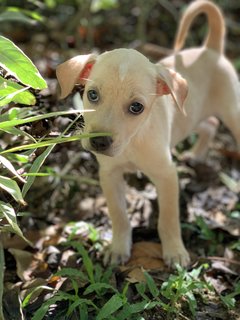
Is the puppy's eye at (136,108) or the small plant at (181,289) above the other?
the puppy's eye at (136,108)

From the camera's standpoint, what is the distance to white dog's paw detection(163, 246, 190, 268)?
3285 mm

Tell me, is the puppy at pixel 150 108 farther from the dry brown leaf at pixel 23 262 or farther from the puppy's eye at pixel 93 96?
the dry brown leaf at pixel 23 262

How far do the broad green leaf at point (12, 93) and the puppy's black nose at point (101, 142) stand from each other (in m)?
0.37

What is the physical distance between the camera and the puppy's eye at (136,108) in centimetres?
271

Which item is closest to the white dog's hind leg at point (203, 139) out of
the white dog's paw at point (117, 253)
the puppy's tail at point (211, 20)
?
the puppy's tail at point (211, 20)

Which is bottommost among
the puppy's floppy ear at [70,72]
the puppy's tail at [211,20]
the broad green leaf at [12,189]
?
the broad green leaf at [12,189]

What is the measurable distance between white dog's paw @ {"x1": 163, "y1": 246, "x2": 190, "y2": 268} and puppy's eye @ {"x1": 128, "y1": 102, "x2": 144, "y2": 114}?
1016mm

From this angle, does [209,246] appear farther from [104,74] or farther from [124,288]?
[104,74]

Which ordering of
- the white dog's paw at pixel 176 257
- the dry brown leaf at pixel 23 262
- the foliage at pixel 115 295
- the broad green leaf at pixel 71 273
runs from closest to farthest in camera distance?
the foliage at pixel 115 295 < the broad green leaf at pixel 71 273 < the dry brown leaf at pixel 23 262 < the white dog's paw at pixel 176 257

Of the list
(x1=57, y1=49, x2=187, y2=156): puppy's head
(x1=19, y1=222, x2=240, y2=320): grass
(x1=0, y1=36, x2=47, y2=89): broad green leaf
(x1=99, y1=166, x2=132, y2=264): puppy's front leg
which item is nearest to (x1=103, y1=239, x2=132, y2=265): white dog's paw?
(x1=99, y1=166, x2=132, y2=264): puppy's front leg

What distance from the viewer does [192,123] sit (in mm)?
3871

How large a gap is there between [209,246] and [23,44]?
3.15 meters

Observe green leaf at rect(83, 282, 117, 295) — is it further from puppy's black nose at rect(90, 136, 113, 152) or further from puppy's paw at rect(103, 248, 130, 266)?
puppy's black nose at rect(90, 136, 113, 152)

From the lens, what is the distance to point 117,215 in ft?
11.0
